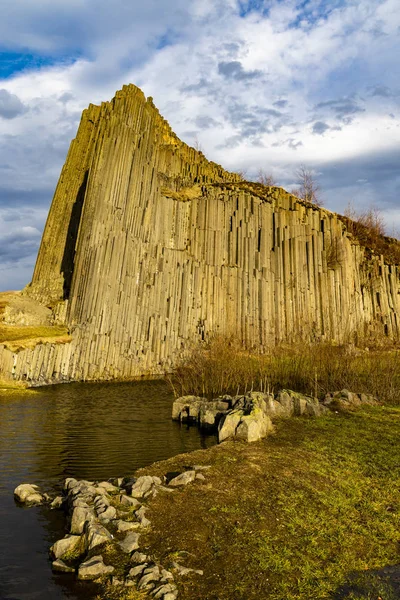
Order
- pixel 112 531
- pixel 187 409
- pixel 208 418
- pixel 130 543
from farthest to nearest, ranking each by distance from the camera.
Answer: pixel 187 409
pixel 208 418
pixel 112 531
pixel 130 543

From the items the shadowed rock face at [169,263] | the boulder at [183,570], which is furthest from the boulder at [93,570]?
the shadowed rock face at [169,263]

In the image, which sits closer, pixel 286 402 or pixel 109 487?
pixel 109 487

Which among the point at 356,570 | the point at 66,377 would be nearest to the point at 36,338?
the point at 66,377

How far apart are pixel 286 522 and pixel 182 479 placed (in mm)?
1865

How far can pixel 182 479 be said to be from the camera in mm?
7031

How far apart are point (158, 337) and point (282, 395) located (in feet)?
53.0

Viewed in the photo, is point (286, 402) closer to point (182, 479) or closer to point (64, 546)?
point (182, 479)

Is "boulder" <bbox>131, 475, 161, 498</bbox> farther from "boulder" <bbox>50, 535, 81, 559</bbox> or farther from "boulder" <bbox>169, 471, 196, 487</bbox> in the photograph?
"boulder" <bbox>50, 535, 81, 559</bbox>

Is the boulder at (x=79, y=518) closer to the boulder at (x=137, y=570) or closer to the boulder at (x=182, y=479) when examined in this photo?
the boulder at (x=137, y=570)

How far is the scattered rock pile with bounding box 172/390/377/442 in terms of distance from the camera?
10.1m

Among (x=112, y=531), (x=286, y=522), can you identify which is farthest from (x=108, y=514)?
(x=286, y=522)

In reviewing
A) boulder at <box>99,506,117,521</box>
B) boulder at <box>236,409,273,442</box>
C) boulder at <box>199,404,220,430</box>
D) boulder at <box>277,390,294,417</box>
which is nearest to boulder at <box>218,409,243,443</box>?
boulder at <box>236,409,273,442</box>

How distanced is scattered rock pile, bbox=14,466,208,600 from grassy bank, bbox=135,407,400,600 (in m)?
0.17

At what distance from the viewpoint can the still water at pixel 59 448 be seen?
196 inches
